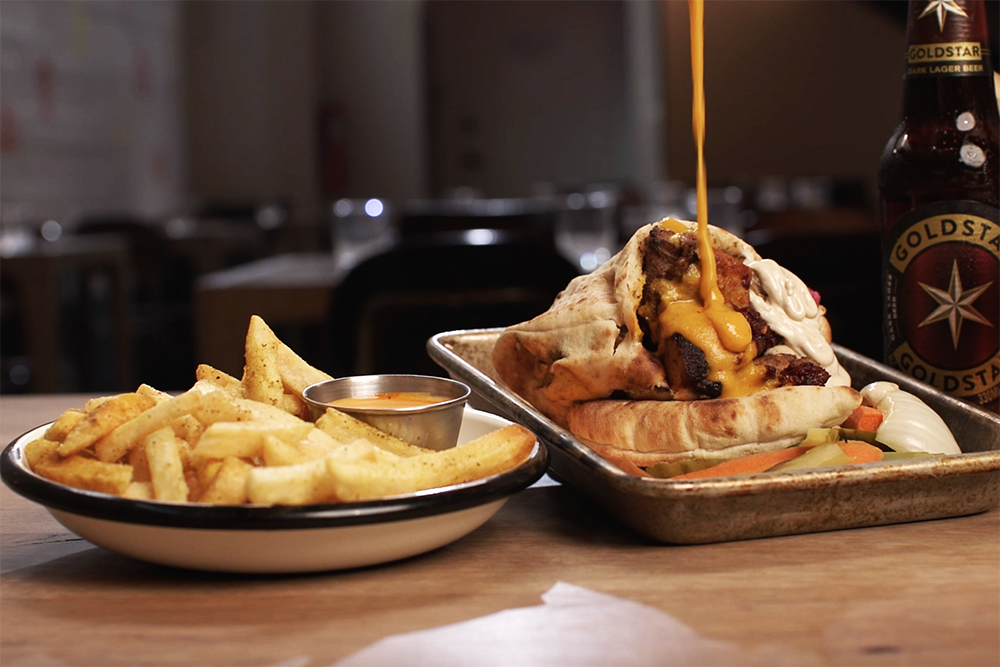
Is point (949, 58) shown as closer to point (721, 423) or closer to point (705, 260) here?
point (705, 260)

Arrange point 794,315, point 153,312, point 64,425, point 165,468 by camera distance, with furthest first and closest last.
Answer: point 153,312
point 794,315
point 64,425
point 165,468

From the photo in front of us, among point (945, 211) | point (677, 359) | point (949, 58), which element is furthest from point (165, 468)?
point (949, 58)

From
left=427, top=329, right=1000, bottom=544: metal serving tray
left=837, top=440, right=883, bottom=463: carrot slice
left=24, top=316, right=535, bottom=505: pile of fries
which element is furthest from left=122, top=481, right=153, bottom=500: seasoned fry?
left=837, top=440, right=883, bottom=463: carrot slice

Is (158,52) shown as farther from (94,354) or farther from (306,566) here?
(306,566)

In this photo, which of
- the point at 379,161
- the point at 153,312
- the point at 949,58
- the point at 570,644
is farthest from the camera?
the point at 379,161

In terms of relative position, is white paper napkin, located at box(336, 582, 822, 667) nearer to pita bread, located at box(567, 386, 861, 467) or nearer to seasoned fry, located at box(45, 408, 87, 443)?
pita bread, located at box(567, 386, 861, 467)

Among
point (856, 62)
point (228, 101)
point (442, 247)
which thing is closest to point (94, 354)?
point (442, 247)
